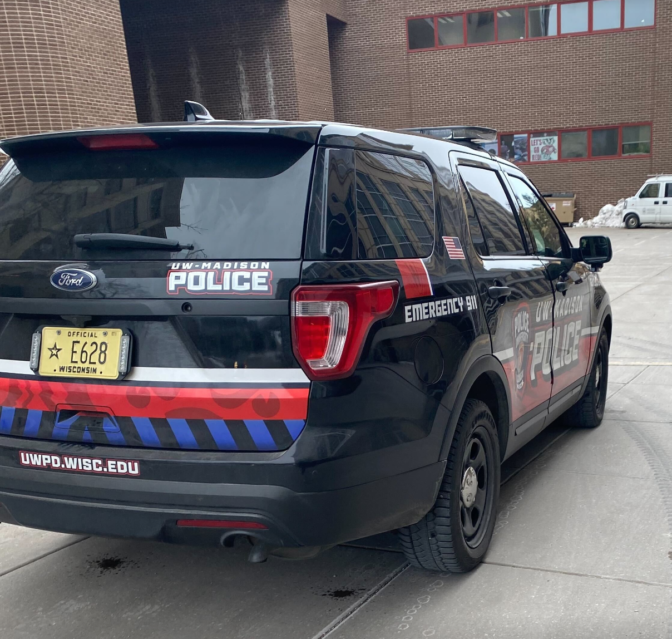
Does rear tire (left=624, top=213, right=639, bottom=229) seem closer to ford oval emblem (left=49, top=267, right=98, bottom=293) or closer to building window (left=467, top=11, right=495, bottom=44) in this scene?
building window (left=467, top=11, right=495, bottom=44)

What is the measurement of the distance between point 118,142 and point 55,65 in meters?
11.0

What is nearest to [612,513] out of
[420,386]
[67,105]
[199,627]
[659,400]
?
[420,386]

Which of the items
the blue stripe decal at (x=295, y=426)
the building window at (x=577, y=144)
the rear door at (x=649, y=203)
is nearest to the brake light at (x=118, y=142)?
the blue stripe decal at (x=295, y=426)

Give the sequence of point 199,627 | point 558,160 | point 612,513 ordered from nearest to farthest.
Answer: point 199,627 < point 612,513 < point 558,160

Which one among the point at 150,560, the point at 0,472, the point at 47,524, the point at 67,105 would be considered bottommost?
the point at 150,560

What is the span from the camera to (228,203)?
8.72ft

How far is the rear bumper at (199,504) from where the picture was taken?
2566 millimetres

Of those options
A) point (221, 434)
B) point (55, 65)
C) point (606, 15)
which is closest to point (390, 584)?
point (221, 434)

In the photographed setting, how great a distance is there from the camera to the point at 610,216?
95.3 ft

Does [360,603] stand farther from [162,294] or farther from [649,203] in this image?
[649,203]

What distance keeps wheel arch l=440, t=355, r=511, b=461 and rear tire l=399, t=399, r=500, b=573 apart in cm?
12

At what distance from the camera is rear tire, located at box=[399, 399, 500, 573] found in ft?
10.5

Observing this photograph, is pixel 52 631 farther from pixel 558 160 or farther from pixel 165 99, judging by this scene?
pixel 558 160

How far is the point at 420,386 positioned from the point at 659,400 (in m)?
4.23
